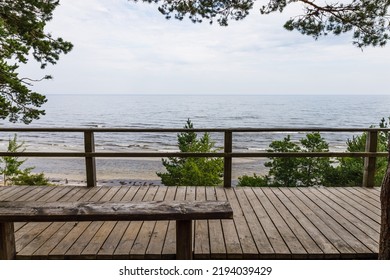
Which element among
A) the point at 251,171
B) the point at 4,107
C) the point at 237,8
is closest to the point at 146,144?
the point at 251,171

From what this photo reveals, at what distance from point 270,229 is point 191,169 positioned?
42.6ft

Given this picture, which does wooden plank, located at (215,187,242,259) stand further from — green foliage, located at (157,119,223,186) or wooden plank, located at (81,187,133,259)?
green foliage, located at (157,119,223,186)

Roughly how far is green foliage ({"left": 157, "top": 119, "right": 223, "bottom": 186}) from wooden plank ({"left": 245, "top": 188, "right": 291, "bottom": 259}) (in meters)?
11.7

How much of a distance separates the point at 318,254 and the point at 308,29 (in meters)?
3.52

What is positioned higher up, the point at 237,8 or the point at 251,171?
the point at 237,8

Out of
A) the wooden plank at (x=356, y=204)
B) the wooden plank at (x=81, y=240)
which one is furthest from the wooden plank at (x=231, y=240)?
the wooden plank at (x=356, y=204)

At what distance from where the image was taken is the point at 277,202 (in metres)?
3.75

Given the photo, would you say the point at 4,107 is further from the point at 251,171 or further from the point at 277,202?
the point at 251,171

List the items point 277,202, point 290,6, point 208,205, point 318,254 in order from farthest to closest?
point 290,6
point 277,202
point 318,254
point 208,205

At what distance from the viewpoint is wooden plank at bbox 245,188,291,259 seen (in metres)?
2.39

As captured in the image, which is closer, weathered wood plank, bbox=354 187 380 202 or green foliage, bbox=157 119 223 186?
weathered wood plank, bbox=354 187 380 202

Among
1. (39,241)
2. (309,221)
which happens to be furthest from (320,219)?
(39,241)

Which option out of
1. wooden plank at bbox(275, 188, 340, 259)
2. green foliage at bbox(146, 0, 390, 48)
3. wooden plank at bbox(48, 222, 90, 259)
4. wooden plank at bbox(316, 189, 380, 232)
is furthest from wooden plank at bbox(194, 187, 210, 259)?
green foliage at bbox(146, 0, 390, 48)

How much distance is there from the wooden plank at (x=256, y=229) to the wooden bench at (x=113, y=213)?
2.13 ft
